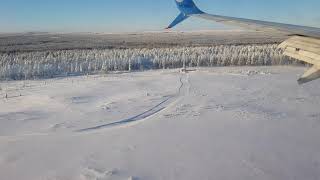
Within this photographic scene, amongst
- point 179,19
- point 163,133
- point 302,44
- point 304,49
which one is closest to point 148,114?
point 163,133

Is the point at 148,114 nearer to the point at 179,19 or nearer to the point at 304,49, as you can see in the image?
the point at 179,19

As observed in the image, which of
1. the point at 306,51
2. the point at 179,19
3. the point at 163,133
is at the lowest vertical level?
the point at 163,133

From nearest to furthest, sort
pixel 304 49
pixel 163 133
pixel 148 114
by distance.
→ 1. pixel 304 49
2. pixel 163 133
3. pixel 148 114

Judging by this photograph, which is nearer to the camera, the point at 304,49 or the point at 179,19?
the point at 304,49

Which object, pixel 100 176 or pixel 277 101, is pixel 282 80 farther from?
pixel 100 176

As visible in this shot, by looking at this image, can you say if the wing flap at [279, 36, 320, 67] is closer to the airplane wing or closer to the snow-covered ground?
the airplane wing

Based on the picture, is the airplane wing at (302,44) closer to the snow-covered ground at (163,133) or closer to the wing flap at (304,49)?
the wing flap at (304,49)

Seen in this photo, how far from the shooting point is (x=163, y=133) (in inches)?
264

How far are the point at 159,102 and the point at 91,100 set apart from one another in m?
1.74

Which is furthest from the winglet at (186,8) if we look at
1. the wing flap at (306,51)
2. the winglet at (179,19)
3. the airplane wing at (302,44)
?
the wing flap at (306,51)

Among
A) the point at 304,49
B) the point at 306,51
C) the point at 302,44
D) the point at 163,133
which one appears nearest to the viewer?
the point at 306,51

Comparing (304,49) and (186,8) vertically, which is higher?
(186,8)

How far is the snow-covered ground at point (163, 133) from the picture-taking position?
5.14 m

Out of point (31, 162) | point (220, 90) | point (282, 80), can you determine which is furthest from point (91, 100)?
point (282, 80)
